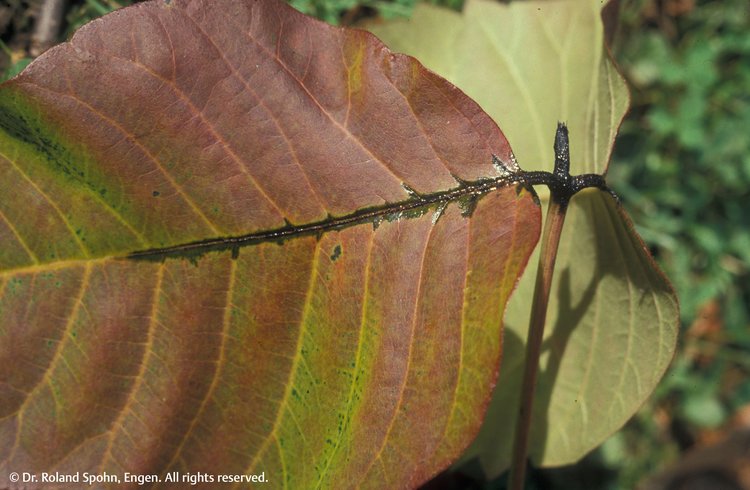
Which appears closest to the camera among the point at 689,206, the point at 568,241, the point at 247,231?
the point at 247,231

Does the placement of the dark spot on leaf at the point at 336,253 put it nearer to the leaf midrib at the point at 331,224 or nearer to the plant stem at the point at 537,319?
the leaf midrib at the point at 331,224

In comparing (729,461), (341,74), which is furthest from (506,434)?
(729,461)

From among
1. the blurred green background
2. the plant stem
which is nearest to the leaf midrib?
the plant stem

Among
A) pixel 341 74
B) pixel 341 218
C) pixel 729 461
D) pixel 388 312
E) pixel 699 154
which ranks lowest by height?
pixel 729 461

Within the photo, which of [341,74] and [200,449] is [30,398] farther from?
[341,74]

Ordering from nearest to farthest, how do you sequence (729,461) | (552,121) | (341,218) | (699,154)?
1. (341,218)
2. (552,121)
3. (699,154)
4. (729,461)

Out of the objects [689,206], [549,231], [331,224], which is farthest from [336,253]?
[689,206]

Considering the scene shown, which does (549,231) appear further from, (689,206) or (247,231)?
(689,206)
